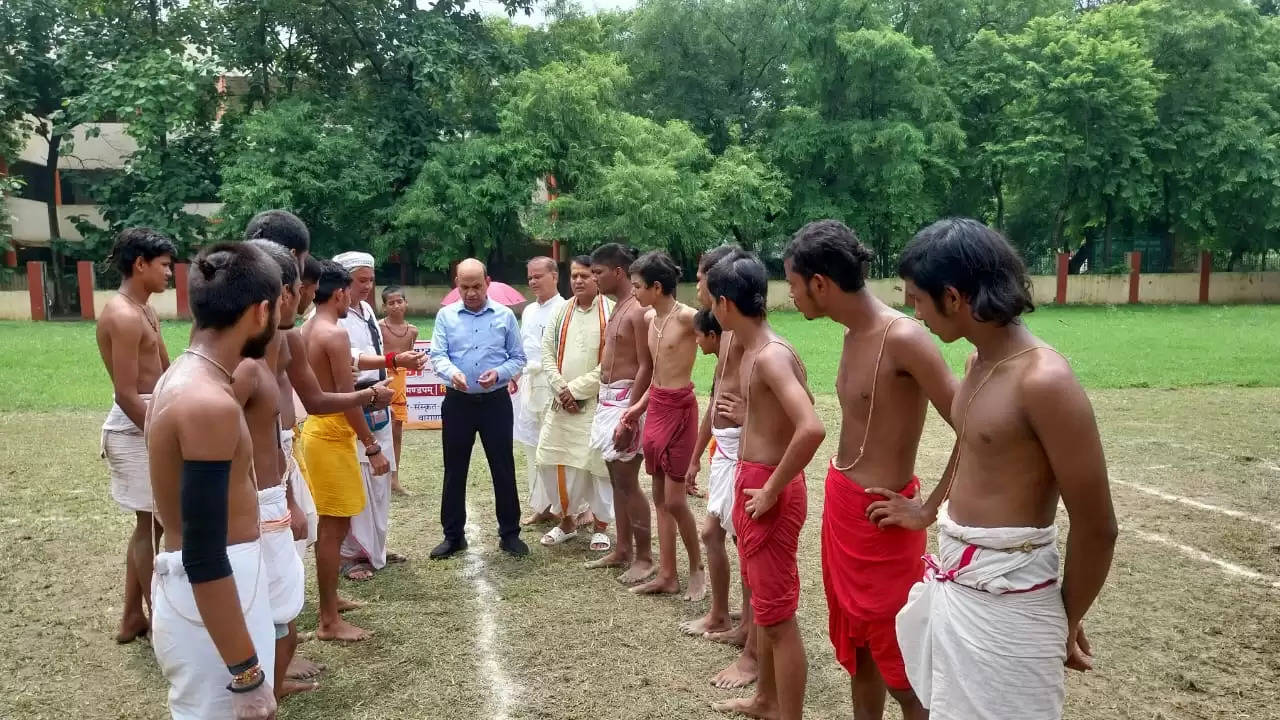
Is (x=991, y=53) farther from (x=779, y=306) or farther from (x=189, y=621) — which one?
(x=189, y=621)

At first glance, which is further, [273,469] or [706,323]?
[706,323]

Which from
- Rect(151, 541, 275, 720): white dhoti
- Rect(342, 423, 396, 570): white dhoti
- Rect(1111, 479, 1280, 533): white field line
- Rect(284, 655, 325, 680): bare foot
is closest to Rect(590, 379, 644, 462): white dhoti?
Rect(342, 423, 396, 570): white dhoti

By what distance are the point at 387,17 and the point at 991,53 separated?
20.4 metres

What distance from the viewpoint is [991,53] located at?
31469 mm

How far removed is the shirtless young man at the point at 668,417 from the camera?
17.2ft

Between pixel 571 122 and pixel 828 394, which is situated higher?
pixel 571 122

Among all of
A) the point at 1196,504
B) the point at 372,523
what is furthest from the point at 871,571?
the point at 1196,504

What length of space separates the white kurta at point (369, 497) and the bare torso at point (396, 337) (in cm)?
234

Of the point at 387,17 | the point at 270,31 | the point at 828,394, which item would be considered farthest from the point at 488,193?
the point at 828,394

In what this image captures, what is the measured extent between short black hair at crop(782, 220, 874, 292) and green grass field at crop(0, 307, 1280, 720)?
1918 mm

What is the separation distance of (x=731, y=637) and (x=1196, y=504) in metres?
Answer: 4.32

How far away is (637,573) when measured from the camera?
559 cm

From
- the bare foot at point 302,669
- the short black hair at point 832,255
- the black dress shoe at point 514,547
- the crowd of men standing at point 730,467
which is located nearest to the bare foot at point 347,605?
the crowd of men standing at point 730,467

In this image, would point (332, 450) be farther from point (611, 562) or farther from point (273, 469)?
point (611, 562)
